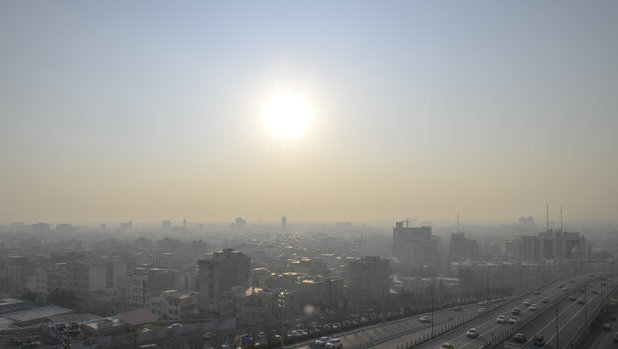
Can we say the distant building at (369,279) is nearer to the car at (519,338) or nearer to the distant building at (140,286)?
the distant building at (140,286)

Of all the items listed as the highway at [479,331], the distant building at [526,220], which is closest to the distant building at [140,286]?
the highway at [479,331]

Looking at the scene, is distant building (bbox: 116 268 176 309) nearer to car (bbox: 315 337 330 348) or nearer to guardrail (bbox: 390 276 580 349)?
car (bbox: 315 337 330 348)

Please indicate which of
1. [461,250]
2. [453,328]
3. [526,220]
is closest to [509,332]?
[453,328]

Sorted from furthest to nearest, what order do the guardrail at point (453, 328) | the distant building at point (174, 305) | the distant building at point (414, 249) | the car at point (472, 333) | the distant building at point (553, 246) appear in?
the distant building at point (414, 249), the distant building at point (553, 246), the distant building at point (174, 305), the car at point (472, 333), the guardrail at point (453, 328)

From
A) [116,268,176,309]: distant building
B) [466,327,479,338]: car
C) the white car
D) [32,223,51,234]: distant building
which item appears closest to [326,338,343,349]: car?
[466,327,479,338]: car

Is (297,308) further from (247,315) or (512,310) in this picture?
(512,310)

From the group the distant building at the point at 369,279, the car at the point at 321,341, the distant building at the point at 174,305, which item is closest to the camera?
the car at the point at 321,341

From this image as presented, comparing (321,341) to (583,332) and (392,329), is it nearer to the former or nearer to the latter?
(392,329)
